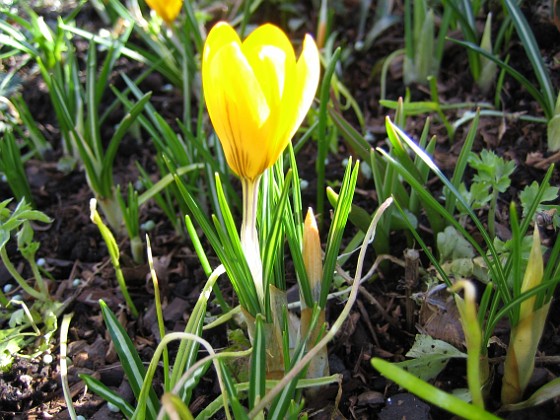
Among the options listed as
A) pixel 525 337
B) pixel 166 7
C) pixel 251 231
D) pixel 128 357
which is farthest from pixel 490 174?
pixel 166 7

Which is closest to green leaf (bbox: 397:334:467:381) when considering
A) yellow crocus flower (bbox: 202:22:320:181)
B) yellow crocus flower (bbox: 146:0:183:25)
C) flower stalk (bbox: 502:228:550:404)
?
flower stalk (bbox: 502:228:550:404)

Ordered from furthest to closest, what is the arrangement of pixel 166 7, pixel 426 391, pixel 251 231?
pixel 166 7 → pixel 251 231 → pixel 426 391

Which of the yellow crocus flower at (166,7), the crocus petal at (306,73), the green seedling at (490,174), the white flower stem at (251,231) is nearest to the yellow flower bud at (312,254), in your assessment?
the white flower stem at (251,231)

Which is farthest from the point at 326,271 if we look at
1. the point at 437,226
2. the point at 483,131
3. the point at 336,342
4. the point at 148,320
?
the point at 483,131

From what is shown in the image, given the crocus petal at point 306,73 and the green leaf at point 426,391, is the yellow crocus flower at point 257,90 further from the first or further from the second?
the green leaf at point 426,391

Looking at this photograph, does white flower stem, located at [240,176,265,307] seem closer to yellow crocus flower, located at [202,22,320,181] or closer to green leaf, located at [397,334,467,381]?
yellow crocus flower, located at [202,22,320,181]

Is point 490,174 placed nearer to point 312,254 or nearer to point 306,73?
point 312,254
